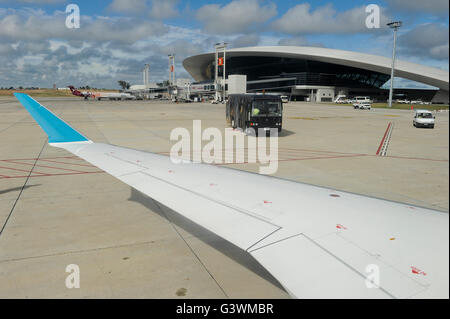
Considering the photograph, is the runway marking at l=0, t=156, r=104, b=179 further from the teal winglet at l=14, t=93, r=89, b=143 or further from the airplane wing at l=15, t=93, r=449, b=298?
the airplane wing at l=15, t=93, r=449, b=298

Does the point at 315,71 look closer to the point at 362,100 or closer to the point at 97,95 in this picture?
the point at 362,100

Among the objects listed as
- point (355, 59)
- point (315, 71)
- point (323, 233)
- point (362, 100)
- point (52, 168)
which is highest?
point (355, 59)

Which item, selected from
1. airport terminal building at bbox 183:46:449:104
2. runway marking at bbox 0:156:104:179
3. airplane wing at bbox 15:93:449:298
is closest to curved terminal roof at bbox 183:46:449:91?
airport terminal building at bbox 183:46:449:104

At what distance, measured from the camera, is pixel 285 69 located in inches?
6216

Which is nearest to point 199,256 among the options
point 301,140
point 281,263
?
point 281,263

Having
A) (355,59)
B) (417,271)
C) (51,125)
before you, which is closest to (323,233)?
(417,271)

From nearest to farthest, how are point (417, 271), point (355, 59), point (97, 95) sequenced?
point (417, 271) < point (355, 59) < point (97, 95)

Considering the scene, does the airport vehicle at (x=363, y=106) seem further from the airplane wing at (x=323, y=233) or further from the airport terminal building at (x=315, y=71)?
the airplane wing at (x=323, y=233)

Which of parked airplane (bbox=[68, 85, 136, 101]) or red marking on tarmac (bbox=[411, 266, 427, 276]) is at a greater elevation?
parked airplane (bbox=[68, 85, 136, 101])

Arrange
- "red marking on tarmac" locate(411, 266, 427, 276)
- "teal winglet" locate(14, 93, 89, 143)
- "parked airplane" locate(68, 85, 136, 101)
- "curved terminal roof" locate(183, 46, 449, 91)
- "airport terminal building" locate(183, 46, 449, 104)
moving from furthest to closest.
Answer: "parked airplane" locate(68, 85, 136, 101), "airport terminal building" locate(183, 46, 449, 104), "curved terminal roof" locate(183, 46, 449, 91), "teal winglet" locate(14, 93, 89, 143), "red marking on tarmac" locate(411, 266, 427, 276)

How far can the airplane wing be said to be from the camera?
272 centimetres

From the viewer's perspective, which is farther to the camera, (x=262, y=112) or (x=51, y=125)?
(x=262, y=112)

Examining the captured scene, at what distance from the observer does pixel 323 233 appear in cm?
363
